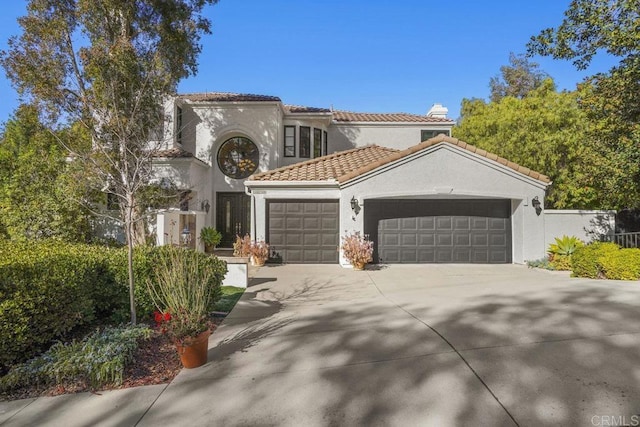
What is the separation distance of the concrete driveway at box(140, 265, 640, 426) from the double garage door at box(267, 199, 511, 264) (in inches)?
237

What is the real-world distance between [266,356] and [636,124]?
11638mm

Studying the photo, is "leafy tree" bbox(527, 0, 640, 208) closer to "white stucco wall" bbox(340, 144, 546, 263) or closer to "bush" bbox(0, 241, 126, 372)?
"white stucco wall" bbox(340, 144, 546, 263)

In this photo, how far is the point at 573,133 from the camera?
15055 millimetres

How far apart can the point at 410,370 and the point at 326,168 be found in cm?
1118

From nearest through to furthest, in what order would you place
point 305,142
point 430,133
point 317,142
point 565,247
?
point 565,247
point 305,142
point 317,142
point 430,133

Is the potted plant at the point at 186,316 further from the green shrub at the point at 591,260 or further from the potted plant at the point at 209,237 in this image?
the green shrub at the point at 591,260

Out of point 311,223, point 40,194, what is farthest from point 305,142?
point 40,194

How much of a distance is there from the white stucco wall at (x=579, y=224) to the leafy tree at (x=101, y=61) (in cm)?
1401

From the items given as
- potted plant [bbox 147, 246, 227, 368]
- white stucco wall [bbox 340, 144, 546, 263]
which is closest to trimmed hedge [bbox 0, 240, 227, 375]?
potted plant [bbox 147, 246, 227, 368]

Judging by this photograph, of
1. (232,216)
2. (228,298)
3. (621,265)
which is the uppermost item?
(232,216)

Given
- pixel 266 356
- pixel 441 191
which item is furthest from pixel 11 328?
pixel 441 191

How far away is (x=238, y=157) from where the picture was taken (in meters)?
18.0

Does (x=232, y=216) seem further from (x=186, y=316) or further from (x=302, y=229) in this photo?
(x=186, y=316)

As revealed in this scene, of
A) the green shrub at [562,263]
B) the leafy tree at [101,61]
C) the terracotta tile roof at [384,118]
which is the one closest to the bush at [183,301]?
the leafy tree at [101,61]
